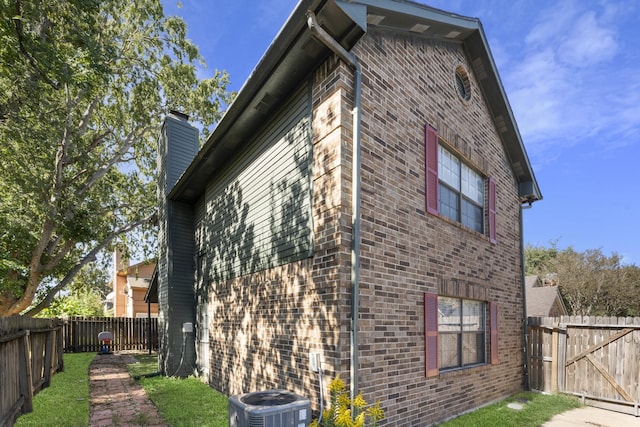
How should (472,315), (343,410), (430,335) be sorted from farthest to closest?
(472,315) < (430,335) < (343,410)

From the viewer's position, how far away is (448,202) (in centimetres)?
723

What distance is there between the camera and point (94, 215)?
15484 millimetres

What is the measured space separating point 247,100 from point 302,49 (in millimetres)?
1552

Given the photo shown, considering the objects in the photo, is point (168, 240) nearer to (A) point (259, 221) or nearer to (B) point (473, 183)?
(A) point (259, 221)

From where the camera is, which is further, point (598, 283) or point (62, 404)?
point (598, 283)

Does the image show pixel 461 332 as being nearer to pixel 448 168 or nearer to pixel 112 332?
pixel 448 168

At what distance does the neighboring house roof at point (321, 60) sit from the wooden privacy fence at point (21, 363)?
446cm

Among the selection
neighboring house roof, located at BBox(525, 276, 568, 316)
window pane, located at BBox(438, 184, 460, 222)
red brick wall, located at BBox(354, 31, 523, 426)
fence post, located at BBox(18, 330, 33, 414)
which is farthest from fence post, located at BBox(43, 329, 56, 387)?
neighboring house roof, located at BBox(525, 276, 568, 316)

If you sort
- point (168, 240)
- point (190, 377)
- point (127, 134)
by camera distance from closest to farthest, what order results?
point (190, 377) < point (168, 240) < point (127, 134)

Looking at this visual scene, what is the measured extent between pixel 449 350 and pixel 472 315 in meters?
1.18

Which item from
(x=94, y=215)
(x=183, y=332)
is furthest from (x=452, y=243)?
(x=94, y=215)

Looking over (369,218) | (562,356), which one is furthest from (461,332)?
(562,356)

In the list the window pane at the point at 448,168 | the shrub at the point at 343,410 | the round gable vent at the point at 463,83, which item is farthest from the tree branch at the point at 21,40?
the round gable vent at the point at 463,83

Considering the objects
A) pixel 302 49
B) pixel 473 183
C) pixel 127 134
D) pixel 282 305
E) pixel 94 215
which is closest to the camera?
pixel 302 49
